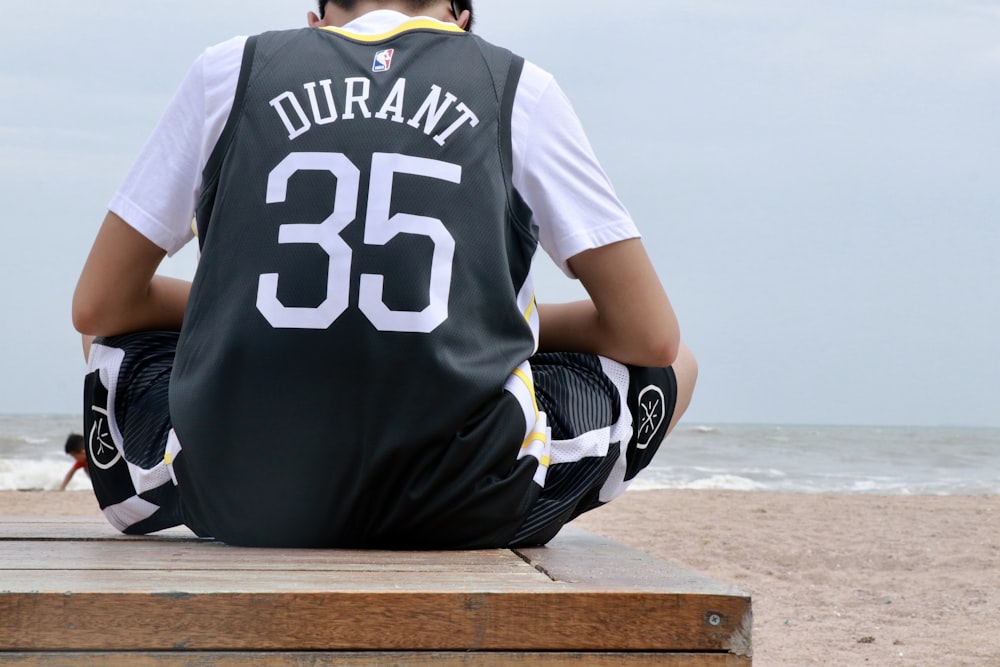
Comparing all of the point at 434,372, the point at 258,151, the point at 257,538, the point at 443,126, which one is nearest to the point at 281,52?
the point at 258,151

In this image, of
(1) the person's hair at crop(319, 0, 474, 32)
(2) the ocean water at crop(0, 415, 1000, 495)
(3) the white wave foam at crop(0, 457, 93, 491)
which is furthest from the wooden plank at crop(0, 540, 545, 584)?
(3) the white wave foam at crop(0, 457, 93, 491)

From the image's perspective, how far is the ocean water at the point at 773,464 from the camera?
1479 centimetres

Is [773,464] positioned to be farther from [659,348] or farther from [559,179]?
[559,179]

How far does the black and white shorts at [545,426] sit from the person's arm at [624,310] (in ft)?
0.15

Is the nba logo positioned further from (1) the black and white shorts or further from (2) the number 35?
(1) the black and white shorts

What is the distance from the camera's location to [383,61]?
1481 millimetres

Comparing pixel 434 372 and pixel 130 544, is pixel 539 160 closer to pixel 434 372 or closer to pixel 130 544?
pixel 434 372

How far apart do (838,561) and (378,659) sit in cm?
575

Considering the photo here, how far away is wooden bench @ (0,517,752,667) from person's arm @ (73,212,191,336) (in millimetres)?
623

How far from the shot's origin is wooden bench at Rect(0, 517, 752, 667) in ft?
3.05

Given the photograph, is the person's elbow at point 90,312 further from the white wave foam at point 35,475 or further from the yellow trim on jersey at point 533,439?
the white wave foam at point 35,475

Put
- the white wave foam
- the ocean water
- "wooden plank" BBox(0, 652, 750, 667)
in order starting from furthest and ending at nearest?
the ocean water < the white wave foam < "wooden plank" BBox(0, 652, 750, 667)

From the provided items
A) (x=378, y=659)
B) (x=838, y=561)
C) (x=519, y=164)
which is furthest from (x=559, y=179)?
(x=838, y=561)

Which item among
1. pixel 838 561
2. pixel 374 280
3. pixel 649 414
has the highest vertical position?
pixel 374 280
